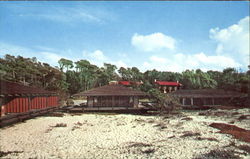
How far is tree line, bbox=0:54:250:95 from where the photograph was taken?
47.1m

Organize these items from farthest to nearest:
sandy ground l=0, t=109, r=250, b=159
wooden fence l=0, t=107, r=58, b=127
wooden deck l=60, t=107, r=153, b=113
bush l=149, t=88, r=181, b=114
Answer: wooden deck l=60, t=107, r=153, b=113
bush l=149, t=88, r=181, b=114
sandy ground l=0, t=109, r=250, b=159
wooden fence l=0, t=107, r=58, b=127

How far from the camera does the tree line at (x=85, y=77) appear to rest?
4713 centimetres

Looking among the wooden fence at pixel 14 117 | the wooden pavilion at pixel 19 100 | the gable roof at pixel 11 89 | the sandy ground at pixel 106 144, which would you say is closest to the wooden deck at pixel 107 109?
the sandy ground at pixel 106 144

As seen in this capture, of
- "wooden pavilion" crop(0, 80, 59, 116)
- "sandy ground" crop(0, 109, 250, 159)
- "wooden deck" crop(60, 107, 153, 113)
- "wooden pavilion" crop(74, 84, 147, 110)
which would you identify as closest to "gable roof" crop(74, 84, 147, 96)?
"wooden pavilion" crop(74, 84, 147, 110)

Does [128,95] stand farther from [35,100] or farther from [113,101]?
[35,100]

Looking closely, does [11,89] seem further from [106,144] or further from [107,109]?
[107,109]

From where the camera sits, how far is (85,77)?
7100 cm

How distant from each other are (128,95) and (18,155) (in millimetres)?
24300

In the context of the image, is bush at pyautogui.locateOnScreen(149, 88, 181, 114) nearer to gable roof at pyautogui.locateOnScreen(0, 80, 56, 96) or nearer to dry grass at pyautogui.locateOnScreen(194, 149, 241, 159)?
dry grass at pyautogui.locateOnScreen(194, 149, 241, 159)

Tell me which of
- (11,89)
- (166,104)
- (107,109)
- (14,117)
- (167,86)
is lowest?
(107,109)

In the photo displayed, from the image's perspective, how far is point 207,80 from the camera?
73.6 m

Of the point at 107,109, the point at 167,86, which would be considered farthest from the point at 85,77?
the point at 107,109

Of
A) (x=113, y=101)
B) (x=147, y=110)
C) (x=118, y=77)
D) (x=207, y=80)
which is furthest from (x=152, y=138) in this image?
(x=118, y=77)

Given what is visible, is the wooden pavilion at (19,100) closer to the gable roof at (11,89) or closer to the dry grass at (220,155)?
the gable roof at (11,89)
